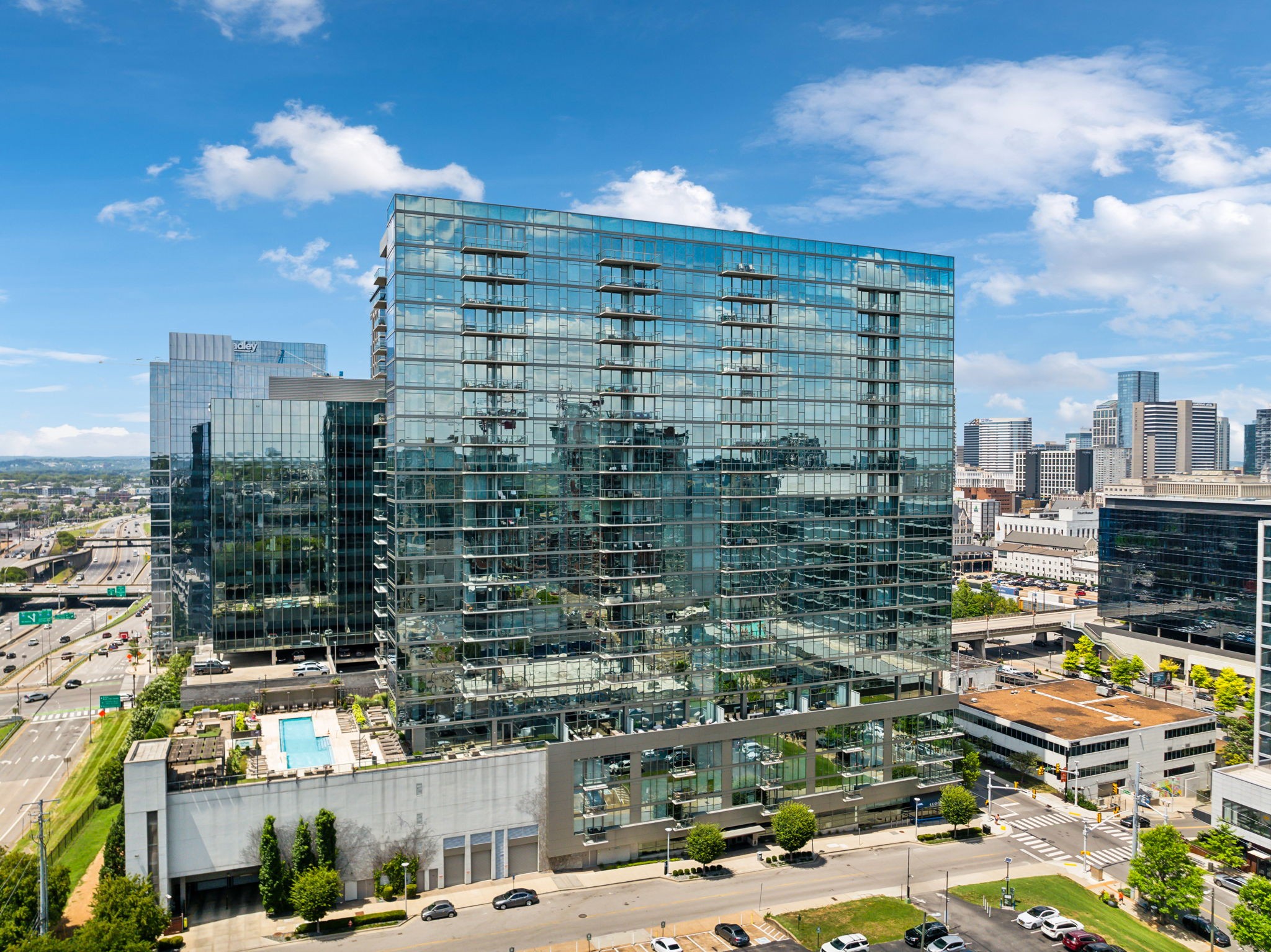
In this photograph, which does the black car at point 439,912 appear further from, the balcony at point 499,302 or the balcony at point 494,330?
the balcony at point 499,302

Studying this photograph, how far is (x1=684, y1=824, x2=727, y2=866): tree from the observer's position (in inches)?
3034

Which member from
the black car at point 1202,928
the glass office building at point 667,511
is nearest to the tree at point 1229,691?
the glass office building at point 667,511

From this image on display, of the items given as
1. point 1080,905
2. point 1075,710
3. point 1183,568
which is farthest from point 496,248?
point 1183,568

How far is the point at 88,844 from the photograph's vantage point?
279 feet

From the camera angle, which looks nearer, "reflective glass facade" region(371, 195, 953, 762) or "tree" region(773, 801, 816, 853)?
"reflective glass facade" region(371, 195, 953, 762)

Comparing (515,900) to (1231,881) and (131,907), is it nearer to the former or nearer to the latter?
(131,907)

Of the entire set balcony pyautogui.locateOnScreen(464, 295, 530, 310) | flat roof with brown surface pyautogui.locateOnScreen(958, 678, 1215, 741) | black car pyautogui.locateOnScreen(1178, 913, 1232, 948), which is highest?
balcony pyautogui.locateOnScreen(464, 295, 530, 310)

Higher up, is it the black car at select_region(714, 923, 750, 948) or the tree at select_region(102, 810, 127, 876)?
the tree at select_region(102, 810, 127, 876)

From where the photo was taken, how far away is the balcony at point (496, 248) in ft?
255

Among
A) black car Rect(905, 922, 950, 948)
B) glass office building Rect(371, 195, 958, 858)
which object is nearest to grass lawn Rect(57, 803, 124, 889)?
Answer: glass office building Rect(371, 195, 958, 858)

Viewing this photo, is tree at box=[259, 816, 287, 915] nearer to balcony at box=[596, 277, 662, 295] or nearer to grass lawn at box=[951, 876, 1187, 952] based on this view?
balcony at box=[596, 277, 662, 295]

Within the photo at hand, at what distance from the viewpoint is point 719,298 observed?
8725 cm

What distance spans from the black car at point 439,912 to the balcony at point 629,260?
5922 centimetres

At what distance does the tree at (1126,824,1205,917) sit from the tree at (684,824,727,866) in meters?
35.7
